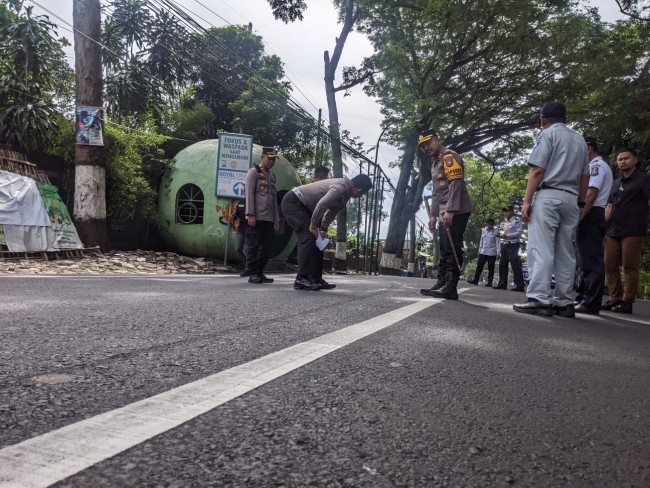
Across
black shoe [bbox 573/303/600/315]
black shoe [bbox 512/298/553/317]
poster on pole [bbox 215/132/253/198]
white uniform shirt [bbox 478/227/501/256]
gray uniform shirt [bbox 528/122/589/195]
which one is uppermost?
poster on pole [bbox 215/132/253/198]

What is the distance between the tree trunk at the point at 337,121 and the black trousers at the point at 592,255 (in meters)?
13.3

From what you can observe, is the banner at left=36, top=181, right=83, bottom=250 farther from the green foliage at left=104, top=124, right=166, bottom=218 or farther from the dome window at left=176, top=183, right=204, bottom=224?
the dome window at left=176, top=183, right=204, bottom=224

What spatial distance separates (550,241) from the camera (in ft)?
16.1

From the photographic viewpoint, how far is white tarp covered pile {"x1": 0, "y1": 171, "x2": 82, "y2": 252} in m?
9.70

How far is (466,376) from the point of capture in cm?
216

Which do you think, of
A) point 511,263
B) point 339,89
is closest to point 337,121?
point 339,89

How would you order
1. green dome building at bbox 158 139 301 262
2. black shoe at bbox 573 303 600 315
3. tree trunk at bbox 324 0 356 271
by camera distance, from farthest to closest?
tree trunk at bbox 324 0 356 271
green dome building at bbox 158 139 301 262
black shoe at bbox 573 303 600 315

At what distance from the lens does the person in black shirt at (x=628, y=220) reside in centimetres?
658

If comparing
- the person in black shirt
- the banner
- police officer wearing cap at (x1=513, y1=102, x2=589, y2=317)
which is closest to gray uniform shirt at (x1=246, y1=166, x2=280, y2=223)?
police officer wearing cap at (x1=513, y1=102, x2=589, y2=317)

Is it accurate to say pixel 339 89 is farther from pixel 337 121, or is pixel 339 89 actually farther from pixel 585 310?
pixel 585 310

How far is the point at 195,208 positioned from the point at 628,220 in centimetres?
1052

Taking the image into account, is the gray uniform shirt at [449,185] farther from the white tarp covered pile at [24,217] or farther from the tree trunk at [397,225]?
the tree trunk at [397,225]

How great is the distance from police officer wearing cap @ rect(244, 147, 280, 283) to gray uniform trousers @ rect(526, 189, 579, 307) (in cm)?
375

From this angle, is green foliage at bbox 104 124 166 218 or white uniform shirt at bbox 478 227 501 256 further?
white uniform shirt at bbox 478 227 501 256
